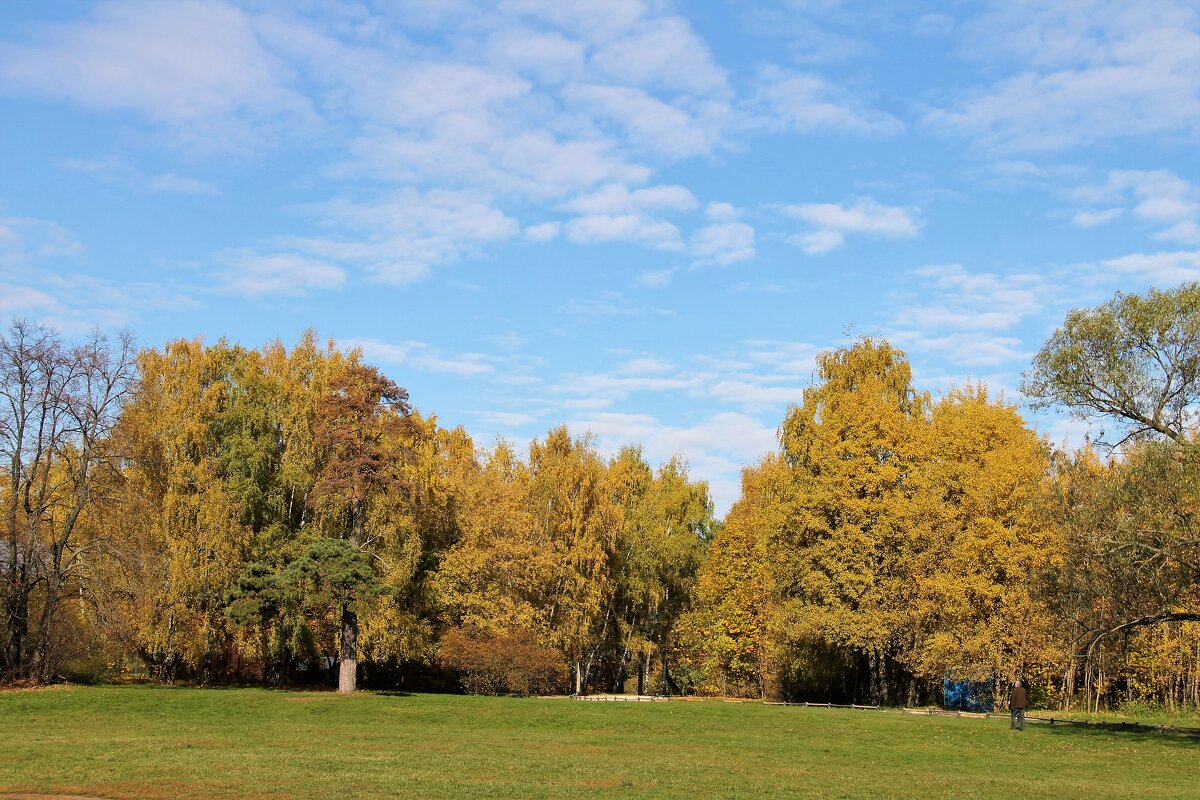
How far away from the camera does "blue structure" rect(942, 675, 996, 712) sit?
46.5 meters

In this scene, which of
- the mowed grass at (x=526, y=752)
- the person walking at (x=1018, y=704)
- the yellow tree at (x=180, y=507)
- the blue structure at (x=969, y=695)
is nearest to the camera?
the mowed grass at (x=526, y=752)

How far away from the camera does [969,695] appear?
48.5 meters

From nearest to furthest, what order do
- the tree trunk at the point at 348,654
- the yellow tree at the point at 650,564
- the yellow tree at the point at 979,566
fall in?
the yellow tree at the point at 979,566 → the tree trunk at the point at 348,654 → the yellow tree at the point at 650,564

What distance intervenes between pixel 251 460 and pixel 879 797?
38.4 meters

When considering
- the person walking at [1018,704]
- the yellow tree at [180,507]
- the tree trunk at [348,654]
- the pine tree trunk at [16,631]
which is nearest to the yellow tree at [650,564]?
the tree trunk at [348,654]

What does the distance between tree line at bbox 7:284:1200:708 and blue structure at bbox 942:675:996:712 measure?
1.49 m

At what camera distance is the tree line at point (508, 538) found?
38594 mm

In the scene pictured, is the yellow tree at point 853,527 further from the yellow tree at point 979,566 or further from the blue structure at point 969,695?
the blue structure at point 969,695

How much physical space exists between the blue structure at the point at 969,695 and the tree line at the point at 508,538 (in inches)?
58.5

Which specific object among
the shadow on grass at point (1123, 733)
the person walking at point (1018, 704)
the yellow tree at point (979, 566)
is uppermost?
the yellow tree at point (979, 566)

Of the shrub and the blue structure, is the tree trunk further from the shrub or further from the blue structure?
the blue structure

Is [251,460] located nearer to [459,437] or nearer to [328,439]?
[328,439]

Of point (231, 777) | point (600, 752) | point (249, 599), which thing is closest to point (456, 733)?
point (600, 752)

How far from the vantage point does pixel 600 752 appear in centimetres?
2397
